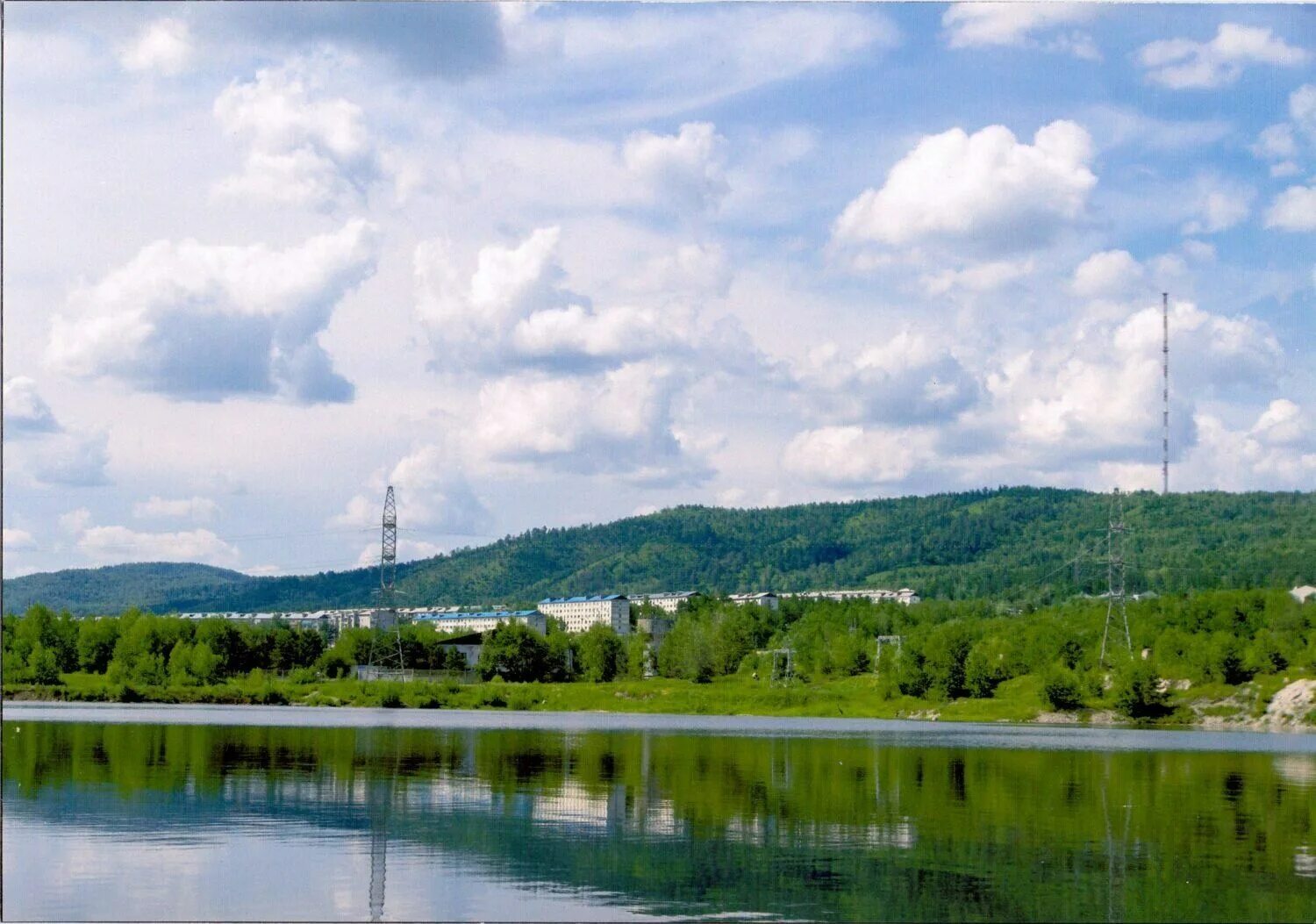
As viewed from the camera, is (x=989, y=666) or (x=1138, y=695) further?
(x=989, y=666)

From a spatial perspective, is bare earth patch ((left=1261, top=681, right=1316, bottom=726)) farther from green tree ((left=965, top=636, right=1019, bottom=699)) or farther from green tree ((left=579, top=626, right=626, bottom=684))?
green tree ((left=579, top=626, right=626, bottom=684))

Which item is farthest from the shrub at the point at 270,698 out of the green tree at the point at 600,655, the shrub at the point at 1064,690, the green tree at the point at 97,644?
the shrub at the point at 1064,690

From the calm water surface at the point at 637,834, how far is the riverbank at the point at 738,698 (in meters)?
52.5

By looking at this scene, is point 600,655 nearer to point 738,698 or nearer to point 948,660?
point 738,698

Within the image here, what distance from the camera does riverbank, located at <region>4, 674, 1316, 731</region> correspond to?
117875 millimetres

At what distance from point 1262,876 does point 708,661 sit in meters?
146

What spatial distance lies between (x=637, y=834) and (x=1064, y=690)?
9475 centimetres

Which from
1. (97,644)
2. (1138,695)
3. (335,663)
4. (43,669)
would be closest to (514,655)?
(335,663)

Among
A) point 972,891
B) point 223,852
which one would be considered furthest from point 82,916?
point 972,891

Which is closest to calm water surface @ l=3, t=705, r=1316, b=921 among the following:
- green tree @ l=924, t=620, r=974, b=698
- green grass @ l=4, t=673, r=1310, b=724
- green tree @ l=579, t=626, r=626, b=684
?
green grass @ l=4, t=673, r=1310, b=724

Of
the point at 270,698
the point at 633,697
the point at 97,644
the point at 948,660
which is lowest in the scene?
the point at 633,697

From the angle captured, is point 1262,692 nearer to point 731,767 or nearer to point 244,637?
point 731,767

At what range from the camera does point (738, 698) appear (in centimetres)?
13688

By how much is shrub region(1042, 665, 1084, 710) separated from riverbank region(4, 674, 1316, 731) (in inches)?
33.5
